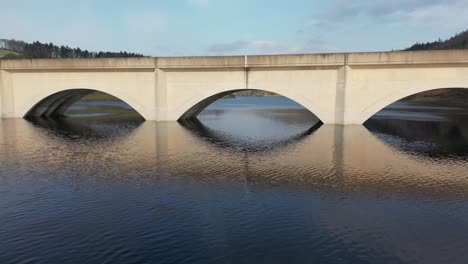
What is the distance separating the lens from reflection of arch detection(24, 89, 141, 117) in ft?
144

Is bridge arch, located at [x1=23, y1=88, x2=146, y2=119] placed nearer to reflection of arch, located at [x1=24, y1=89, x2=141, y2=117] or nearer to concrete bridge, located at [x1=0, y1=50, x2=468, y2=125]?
reflection of arch, located at [x1=24, y1=89, x2=141, y2=117]

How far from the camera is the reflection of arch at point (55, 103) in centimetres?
4394

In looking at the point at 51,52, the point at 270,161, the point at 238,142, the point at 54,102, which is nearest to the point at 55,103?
the point at 54,102

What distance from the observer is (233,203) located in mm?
12805

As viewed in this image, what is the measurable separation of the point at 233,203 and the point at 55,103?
141 feet

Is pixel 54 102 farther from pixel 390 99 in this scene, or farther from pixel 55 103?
pixel 390 99

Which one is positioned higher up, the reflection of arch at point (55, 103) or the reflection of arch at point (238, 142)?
the reflection of arch at point (55, 103)

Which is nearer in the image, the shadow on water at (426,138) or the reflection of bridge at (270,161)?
the reflection of bridge at (270,161)

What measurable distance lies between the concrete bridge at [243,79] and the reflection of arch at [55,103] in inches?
20.7

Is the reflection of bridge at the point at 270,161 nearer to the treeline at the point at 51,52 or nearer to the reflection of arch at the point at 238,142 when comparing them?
the reflection of arch at the point at 238,142

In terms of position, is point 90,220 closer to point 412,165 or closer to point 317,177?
point 317,177

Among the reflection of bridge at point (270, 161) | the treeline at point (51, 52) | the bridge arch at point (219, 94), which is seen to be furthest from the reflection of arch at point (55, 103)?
the treeline at point (51, 52)

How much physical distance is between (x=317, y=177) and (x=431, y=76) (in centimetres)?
2129

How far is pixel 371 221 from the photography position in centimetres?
1125
